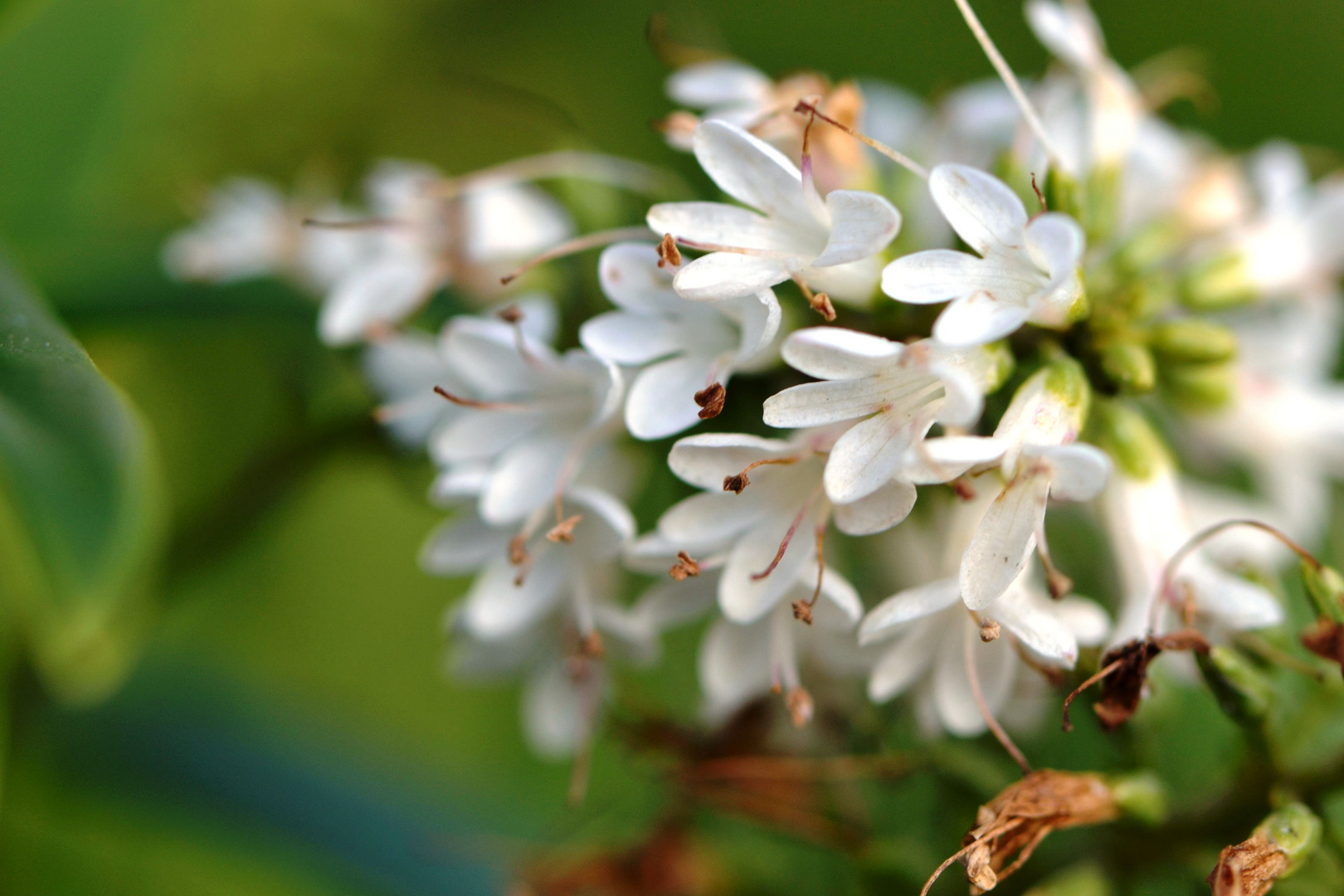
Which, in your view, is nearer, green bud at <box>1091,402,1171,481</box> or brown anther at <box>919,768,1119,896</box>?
brown anther at <box>919,768,1119,896</box>

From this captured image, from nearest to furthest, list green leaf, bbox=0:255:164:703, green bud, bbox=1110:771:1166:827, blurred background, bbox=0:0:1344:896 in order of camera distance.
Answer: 1. green leaf, bbox=0:255:164:703
2. green bud, bbox=1110:771:1166:827
3. blurred background, bbox=0:0:1344:896

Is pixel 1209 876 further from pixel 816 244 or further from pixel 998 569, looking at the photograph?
pixel 816 244

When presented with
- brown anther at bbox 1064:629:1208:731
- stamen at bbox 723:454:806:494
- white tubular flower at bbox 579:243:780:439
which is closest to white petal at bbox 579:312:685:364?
white tubular flower at bbox 579:243:780:439

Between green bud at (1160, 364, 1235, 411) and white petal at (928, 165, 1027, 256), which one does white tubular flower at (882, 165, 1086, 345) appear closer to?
white petal at (928, 165, 1027, 256)

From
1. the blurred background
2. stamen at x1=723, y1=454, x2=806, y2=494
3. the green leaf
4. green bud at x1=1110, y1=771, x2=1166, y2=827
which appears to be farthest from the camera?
the blurred background

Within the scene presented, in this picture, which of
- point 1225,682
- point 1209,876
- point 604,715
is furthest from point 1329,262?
point 604,715

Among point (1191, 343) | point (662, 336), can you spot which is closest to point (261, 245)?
point (662, 336)

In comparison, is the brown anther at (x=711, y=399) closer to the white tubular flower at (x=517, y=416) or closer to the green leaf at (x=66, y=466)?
the white tubular flower at (x=517, y=416)
